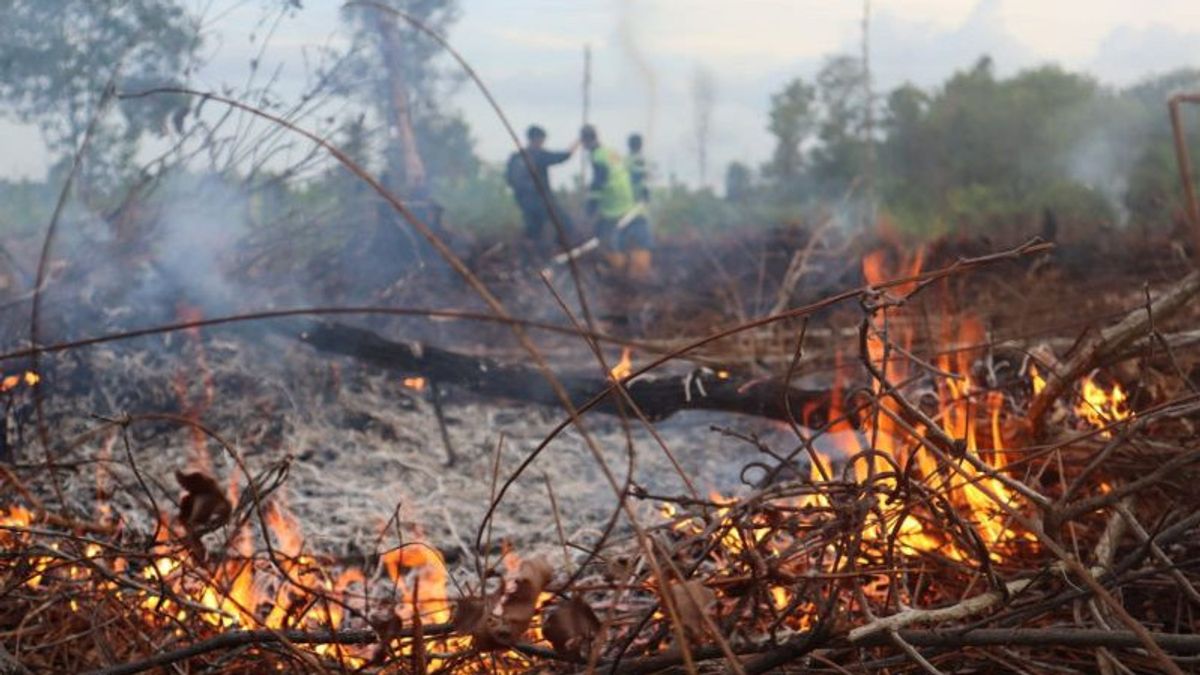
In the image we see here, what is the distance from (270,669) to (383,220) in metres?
6.43

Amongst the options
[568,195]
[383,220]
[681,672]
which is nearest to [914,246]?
[383,220]

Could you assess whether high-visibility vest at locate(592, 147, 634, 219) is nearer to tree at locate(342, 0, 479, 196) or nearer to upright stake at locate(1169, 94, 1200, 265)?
tree at locate(342, 0, 479, 196)

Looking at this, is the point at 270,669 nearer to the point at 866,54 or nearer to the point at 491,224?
the point at 491,224

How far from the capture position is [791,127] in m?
25.2

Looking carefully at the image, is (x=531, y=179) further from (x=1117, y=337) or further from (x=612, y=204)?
(x=1117, y=337)

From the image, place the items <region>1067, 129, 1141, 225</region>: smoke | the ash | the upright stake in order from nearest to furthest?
the upright stake, the ash, <region>1067, 129, 1141, 225</region>: smoke

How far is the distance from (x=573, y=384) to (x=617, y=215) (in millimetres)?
→ 8217

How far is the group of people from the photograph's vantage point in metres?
12.3

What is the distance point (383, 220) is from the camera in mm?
8141

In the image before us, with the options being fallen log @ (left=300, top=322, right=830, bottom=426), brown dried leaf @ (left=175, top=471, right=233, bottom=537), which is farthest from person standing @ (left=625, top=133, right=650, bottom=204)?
brown dried leaf @ (left=175, top=471, right=233, bottom=537)

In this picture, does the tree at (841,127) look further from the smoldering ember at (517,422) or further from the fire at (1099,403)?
the fire at (1099,403)

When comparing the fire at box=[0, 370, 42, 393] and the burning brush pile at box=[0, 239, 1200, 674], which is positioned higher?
the fire at box=[0, 370, 42, 393]

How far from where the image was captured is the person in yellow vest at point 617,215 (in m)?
12.5

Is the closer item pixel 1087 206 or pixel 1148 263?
pixel 1148 263
